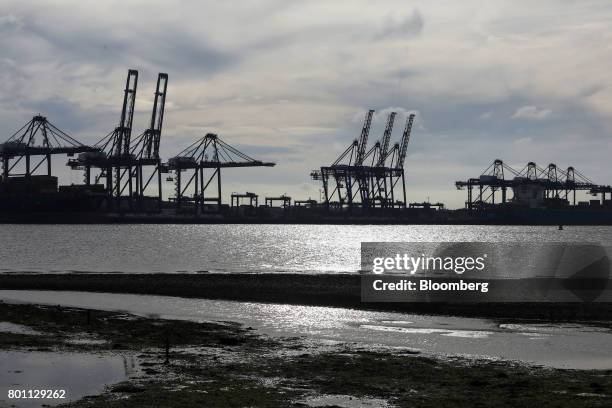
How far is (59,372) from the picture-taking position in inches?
861

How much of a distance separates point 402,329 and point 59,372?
50.3 ft

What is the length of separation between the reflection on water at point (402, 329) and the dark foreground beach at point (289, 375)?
2132 mm

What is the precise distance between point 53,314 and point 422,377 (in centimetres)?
1874

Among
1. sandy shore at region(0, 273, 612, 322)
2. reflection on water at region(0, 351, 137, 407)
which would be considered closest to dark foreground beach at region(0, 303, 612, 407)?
reflection on water at region(0, 351, 137, 407)

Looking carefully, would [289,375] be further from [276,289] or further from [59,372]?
[276,289]

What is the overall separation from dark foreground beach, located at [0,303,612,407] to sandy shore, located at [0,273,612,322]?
41.8ft

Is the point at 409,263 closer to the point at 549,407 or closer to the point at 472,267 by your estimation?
the point at 472,267

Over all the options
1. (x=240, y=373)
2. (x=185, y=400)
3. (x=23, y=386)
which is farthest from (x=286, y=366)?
(x=23, y=386)

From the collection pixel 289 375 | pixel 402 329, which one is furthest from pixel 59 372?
pixel 402 329

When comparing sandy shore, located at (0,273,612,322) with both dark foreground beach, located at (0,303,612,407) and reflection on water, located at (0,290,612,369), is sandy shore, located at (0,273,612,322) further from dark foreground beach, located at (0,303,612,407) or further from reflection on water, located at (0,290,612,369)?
dark foreground beach, located at (0,303,612,407)

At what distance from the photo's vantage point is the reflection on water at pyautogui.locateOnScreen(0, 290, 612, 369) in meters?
27.1

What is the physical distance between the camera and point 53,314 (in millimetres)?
34812

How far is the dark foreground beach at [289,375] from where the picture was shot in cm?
1889

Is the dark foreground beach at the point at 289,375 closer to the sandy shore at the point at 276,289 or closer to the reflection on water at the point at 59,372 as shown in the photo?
the reflection on water at the point at 59,372
